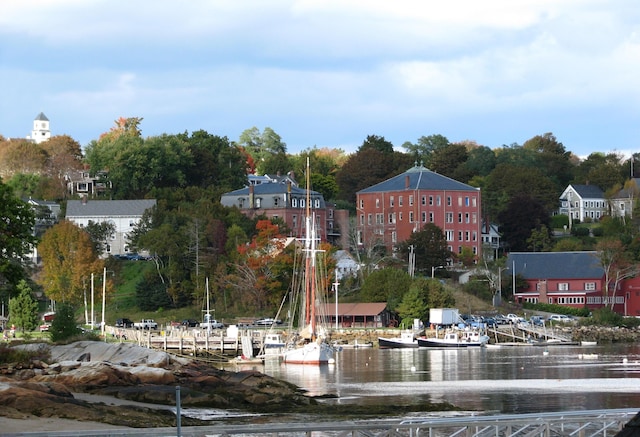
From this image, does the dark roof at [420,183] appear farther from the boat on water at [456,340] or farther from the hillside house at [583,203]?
the boat on water at [456,340]

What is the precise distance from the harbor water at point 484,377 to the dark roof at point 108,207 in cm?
4493

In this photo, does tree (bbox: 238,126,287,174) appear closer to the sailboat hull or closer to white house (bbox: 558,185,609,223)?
white house (bbox: 558,185,609,223)

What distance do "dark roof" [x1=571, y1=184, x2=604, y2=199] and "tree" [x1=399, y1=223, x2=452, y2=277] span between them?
156 ft

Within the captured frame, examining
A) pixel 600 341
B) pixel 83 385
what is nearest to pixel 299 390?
pixel 83 385

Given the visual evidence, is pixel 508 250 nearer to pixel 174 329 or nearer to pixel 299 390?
pixel 174 329

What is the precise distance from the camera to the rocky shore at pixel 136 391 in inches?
1542

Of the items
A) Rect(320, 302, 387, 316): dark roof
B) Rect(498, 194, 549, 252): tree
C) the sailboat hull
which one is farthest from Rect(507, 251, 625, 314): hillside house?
the sailboat hull

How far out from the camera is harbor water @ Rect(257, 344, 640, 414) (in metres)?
51.8

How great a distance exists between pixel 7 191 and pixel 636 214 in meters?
112

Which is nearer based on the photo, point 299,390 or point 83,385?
point 83,385

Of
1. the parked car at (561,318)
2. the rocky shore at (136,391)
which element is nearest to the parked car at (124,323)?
the parked car at (561,318)

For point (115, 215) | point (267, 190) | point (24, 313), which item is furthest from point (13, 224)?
point (267, 190)

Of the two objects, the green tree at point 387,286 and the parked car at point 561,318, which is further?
the parked car at point 561,318

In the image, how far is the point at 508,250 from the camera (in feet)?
483
